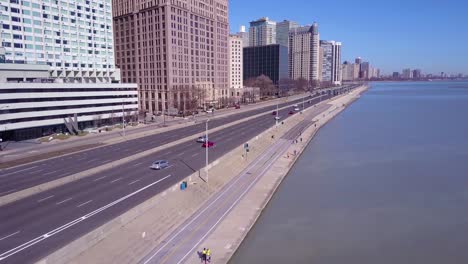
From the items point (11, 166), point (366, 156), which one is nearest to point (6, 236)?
point (11, 166)

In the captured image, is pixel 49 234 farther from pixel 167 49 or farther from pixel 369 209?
pixel 167 49

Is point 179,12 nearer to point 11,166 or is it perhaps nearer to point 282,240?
point 11,166

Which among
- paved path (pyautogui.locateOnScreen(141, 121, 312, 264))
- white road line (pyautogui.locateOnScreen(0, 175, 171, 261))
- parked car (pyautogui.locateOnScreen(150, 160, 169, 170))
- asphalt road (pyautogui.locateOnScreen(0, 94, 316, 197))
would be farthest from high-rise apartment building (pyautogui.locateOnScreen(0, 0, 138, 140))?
paved path (pyautogui.locateOnScreen(141, 121, 312, 264))

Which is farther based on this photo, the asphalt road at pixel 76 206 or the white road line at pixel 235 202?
the white road line at pixel 235 202

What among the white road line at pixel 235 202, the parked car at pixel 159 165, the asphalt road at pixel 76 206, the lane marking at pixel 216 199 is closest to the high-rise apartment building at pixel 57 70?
the asphalt road at pixel 76 206

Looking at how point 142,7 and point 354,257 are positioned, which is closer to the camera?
point 354,257

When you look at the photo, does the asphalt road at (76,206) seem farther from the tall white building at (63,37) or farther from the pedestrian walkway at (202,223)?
the tall white building at (63,37)

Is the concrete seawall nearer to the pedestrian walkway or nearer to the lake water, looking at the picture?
the pedestrian walkway
